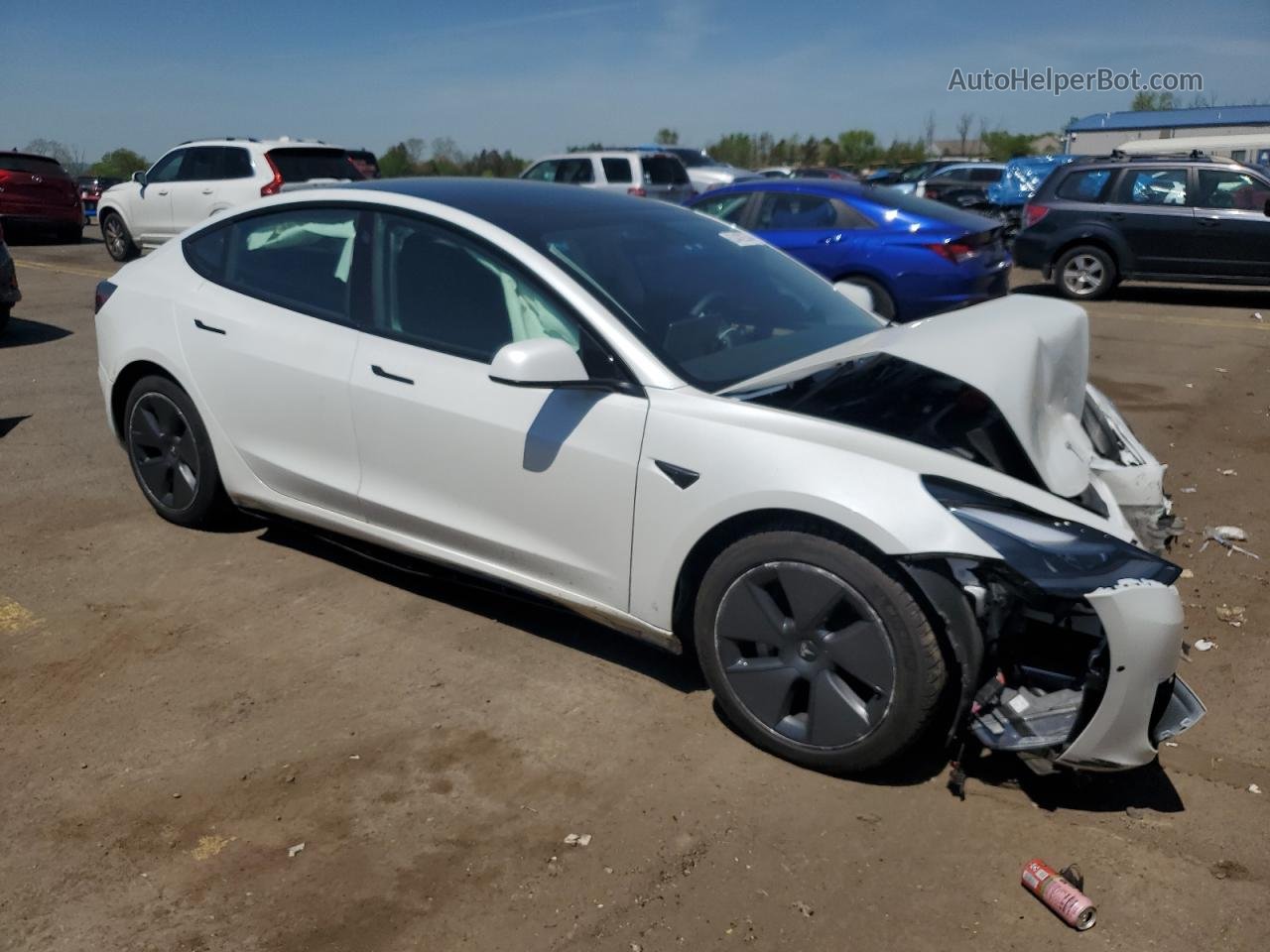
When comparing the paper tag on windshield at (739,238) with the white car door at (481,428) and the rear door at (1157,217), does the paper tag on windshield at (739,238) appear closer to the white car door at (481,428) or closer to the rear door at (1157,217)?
the white car door at (481,428)

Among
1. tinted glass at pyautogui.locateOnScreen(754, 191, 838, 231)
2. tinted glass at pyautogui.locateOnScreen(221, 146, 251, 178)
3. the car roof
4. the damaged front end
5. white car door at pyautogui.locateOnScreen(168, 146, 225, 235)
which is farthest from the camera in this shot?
white car door at pyautogui.locateOnScreen(168, 146, 225, 235)

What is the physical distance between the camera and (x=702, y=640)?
3357mm

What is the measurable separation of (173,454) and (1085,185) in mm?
11331

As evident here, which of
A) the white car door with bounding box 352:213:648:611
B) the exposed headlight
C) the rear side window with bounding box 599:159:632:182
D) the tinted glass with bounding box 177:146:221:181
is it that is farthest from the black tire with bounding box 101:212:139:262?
the exposed headlight

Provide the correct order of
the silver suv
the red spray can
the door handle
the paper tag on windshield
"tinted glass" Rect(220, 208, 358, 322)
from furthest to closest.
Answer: the silver suv < the paper tag on windshield < "tinted glass" Rect(220, 208, 358, 322) < the door handle < the red spray can

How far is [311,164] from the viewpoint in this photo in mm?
14914

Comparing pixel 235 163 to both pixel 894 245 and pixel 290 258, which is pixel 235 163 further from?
pixel 290 258

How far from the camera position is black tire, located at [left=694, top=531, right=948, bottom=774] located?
9.75 feet

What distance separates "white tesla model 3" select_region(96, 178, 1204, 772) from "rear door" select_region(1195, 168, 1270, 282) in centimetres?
951

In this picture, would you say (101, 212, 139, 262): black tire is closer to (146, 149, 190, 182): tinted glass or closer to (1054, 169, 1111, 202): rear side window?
(146, 149, 190, 182): tinted glass

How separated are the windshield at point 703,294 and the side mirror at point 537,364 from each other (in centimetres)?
30

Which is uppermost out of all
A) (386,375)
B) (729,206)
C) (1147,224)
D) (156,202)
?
(729,206)

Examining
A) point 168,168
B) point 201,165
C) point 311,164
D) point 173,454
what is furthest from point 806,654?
point 168,168

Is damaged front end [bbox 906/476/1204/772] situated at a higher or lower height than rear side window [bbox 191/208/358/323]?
lower
